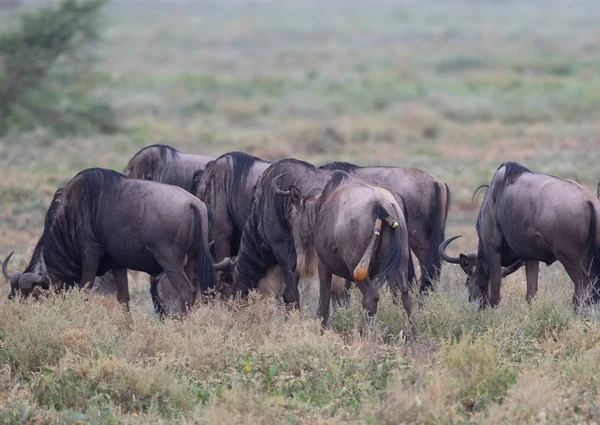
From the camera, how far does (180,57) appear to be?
47.6m

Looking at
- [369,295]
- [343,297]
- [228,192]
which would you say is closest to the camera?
[369,295]

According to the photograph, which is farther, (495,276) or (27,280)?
(27,280)

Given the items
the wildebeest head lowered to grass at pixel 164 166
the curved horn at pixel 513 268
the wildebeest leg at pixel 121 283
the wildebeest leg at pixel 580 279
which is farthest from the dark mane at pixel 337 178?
the wildebeest head lowered to grass at pixel 164 166

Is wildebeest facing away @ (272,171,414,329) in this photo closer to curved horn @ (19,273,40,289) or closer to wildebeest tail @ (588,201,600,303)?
wildebeest tail @ (588,201,600,303)

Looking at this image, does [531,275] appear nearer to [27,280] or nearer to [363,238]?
[363,238]

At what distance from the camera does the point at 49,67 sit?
22.1 meters

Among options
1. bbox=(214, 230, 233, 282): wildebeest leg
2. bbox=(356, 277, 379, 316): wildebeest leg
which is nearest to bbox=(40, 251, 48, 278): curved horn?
bbox=(214, 230, 233, 282): wildebeest leg

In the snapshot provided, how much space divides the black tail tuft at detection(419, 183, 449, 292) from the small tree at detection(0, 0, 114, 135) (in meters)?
14.0

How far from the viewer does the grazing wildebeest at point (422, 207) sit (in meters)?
9.20

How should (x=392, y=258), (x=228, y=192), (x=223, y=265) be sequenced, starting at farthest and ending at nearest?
1. (x=228, y=192)
2. (x=223, y=265)
3. (x=392, y=258)

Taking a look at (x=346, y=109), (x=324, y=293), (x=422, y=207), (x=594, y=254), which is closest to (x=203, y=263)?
(x=324, y=293)

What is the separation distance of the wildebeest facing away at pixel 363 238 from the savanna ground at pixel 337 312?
0.42 meters

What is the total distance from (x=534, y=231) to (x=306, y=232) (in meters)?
1.89

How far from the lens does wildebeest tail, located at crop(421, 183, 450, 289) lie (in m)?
9.16
